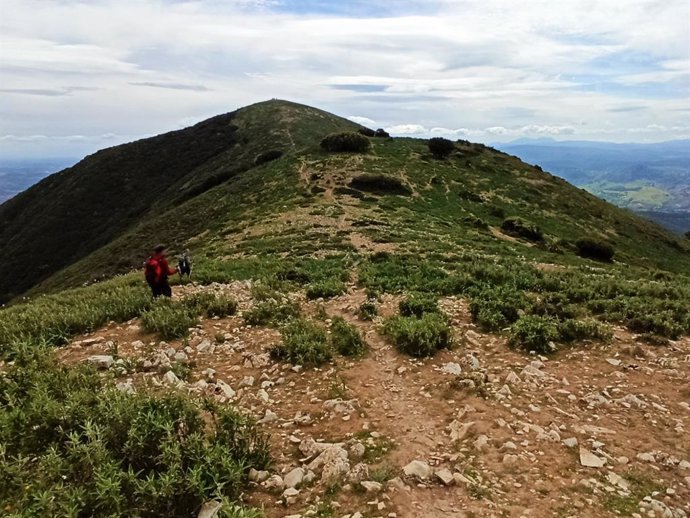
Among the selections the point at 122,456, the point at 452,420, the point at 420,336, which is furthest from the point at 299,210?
the point at 122,456

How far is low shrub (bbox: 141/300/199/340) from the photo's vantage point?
39.8 feet

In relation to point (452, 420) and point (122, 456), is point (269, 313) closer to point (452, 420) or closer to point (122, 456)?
point (452, 420)

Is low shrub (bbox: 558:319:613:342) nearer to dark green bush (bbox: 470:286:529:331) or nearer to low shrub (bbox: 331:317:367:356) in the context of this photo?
dark green bush (bbox: 470:286:529:331)

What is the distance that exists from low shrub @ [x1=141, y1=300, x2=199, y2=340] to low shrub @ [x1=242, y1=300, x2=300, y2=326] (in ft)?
4.94

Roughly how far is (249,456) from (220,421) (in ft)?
2.32

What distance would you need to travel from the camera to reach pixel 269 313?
13.7 m

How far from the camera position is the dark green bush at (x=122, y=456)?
18.3 ft

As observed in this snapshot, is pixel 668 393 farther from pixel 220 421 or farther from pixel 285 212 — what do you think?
pixel 285 212

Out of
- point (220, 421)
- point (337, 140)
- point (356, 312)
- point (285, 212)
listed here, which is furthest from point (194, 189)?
point (220, 421)

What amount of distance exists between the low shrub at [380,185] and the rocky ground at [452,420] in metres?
32.6

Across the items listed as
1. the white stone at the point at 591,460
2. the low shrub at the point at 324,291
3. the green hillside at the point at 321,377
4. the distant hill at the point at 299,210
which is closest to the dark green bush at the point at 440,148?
the distant hill at the point at 299,210

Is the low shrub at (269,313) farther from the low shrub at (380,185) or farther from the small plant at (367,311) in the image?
the low shrub at (380,185)

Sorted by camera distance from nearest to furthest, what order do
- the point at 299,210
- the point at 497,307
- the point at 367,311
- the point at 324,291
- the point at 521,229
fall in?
the point at 497,307 < the point at 367,311 < the point at 324,291 < the point at 299,210 < the point at 521,229

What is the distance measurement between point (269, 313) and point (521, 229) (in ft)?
97.3
